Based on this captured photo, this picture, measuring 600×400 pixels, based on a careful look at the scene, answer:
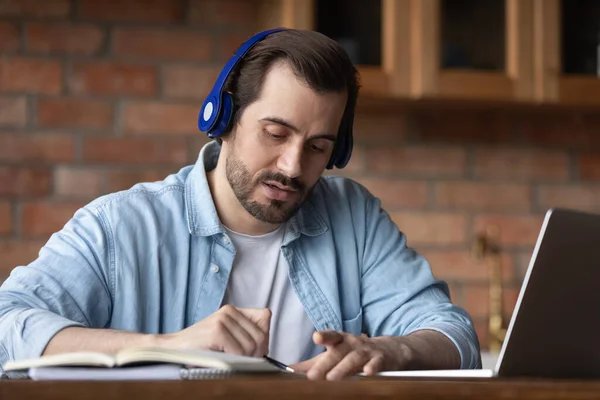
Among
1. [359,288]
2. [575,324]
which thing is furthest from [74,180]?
[575,324]

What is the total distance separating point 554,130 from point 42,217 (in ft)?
5.19

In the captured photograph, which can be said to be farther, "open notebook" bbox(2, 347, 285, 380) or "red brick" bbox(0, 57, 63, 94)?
"red brick" bbox(0, 57, 63, 94)

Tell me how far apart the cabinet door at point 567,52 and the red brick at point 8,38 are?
148 centimetres

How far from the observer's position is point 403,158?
8.95 feet

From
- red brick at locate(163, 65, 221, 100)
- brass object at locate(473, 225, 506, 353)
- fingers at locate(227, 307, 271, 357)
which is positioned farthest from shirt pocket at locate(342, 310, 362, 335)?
red brick at locate(163, 65, 221, 100)

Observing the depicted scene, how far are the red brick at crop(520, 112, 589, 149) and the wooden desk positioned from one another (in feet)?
6.85

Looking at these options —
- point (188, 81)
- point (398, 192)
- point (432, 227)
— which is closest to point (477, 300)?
point (432, 227)

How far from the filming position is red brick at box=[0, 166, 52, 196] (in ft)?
8.25

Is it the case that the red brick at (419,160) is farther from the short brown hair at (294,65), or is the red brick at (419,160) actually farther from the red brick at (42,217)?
the short brown hair at (294,65)

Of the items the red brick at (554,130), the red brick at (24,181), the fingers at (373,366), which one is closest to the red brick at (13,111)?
the red brick at (24,181)

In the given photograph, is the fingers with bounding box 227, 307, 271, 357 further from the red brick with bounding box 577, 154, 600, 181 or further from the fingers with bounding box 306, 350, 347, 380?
the red brick with bounding box 577, 154, 600, 181

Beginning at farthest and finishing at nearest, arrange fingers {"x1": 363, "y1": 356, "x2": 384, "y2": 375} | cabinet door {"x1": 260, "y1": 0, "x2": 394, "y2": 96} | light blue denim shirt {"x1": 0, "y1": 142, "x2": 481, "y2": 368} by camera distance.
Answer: cabinet door {"x1": 260, "y1": 0, "x2": 394, "y2": 96}
light blue denim shirt {"x1": 0, "y1": 142, "x2": 481, "y2": 368}
fingers {"x1": 363, "y1": 356, "x2": 384, "y2": 375}

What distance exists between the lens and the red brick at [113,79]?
2.55 metres

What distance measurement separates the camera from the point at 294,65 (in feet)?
5.21
